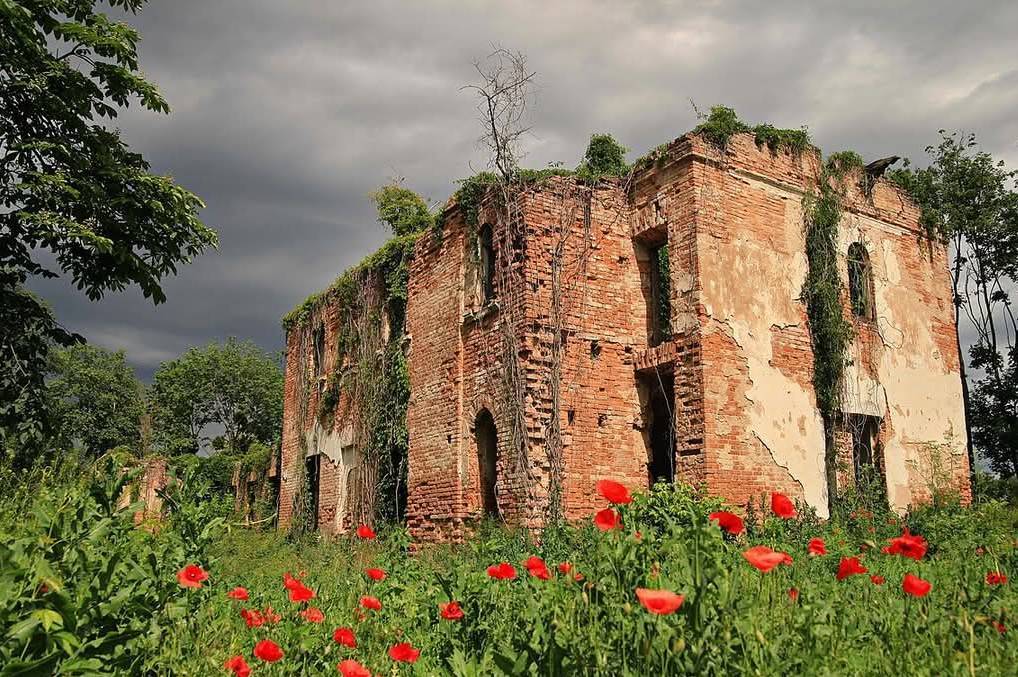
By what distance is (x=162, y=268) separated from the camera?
1174 cm

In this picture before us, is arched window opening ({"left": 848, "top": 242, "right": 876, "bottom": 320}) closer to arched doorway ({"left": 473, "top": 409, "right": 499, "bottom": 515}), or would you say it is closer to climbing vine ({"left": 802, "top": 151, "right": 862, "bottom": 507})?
climbing vine ({"left": 802, "top": 151, "right": 862, "bottom": 507})

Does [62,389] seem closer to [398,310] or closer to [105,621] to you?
[398,310]

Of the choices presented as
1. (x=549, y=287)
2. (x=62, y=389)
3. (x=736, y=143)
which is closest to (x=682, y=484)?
(x=549, y=287)

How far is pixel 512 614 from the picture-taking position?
16.7 feet

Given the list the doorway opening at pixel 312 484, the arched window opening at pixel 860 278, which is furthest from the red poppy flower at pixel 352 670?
the doorway opening at pixel 312 484

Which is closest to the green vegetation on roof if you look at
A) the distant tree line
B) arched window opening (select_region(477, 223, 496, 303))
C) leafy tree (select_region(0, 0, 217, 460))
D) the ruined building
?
the ruined building

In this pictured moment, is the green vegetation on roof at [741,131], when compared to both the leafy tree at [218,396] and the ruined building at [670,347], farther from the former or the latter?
the leafy tree at [218,396]

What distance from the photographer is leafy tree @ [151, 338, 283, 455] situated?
144 feet

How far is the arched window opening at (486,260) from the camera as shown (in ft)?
47.6

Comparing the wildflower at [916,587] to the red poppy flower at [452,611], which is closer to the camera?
the wildflower at [916,587]

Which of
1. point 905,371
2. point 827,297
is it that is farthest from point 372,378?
point 905,371

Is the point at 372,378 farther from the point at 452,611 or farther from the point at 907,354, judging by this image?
the point at 452,611

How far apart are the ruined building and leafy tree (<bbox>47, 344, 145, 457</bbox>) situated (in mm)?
34300

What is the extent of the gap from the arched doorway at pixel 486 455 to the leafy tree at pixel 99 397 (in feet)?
120
